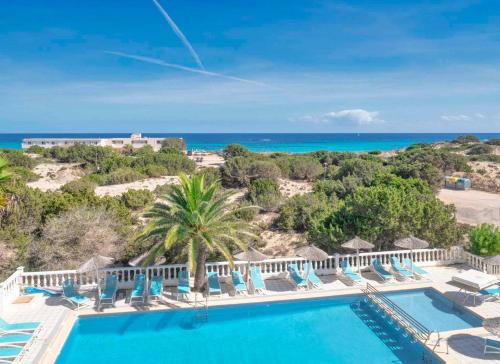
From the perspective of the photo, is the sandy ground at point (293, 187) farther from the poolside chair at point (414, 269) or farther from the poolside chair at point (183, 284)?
the poolside chair at point (183, 284)

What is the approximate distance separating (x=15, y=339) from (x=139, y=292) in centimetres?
337

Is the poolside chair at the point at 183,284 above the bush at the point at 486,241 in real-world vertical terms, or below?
below

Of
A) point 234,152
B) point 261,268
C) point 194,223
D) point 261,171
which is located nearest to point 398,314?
point 261,268

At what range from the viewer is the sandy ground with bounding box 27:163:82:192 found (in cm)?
3259

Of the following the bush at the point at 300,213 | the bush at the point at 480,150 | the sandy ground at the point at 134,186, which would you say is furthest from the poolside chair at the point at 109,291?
the bush at the point at 480,150

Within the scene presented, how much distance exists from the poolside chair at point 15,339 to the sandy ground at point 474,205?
23708 millimetres

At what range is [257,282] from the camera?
12.2 metres

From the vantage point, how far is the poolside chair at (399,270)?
13227 mm

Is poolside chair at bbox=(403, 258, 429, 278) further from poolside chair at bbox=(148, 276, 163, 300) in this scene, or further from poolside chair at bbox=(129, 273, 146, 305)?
poolside chair at bbox=(129, 273, 146, 305)

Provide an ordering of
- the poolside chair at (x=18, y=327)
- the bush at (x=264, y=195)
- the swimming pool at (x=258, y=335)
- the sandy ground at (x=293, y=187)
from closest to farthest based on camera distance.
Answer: the swimming pool at (x=258, y=335) → the poolside chair at (x=18, y=327) → the bush at (x=264, y=195) → the sandy ground at (x=293, y=187)

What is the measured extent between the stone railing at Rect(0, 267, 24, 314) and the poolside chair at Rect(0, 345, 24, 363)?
212cm

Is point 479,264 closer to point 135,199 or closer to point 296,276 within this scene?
point 296,276

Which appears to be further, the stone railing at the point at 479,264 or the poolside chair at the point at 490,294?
the stone railing at the point at 479,264

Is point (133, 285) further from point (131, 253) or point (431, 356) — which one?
point (431, 356)
